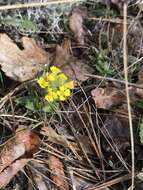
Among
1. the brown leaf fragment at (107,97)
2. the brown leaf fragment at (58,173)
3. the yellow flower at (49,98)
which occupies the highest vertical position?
the yellow flower at (49,98)

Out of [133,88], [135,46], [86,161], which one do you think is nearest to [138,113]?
[133,88]

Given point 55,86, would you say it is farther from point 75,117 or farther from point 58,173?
point 58,173

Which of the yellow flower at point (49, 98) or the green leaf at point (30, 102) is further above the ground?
the yellow flower at point (49, 98)

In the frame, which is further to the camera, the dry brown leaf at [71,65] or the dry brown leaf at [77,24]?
the dry brown leaf at [77,24]

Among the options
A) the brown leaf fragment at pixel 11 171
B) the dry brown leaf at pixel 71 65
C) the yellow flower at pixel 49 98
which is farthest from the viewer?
the dry brown leaf at pixel 71 65

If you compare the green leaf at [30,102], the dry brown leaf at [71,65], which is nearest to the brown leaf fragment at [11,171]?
the green leaf at [30,102]

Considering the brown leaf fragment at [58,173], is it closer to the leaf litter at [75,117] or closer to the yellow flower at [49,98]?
the leaf litter at [75,117]

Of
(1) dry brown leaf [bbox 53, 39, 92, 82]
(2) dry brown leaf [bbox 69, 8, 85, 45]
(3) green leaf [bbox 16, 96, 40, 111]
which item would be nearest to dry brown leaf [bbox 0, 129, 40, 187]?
(3) green leaf [bbox 16, 96, 40, 111]

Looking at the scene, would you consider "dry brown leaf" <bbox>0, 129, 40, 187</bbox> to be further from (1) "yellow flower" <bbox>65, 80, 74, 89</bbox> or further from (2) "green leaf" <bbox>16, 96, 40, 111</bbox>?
(1) "yellow flower" <bbox>65, 80, 74, 89</bbox>

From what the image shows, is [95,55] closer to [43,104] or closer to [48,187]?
[43,104]
